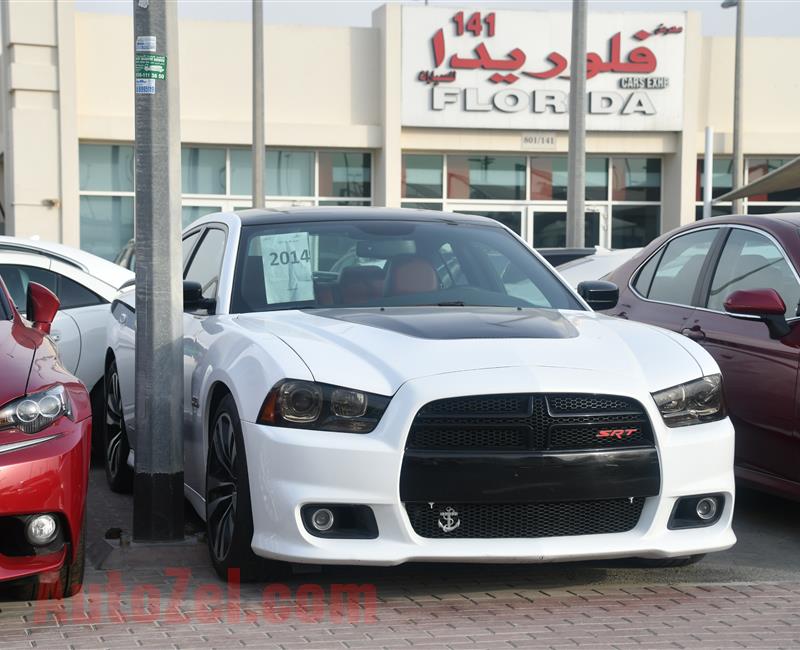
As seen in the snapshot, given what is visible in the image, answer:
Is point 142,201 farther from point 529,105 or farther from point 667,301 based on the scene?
point 529,105

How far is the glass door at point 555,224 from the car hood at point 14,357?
2195cm

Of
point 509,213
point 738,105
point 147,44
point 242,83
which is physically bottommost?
point 509,213

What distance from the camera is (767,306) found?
6285mm

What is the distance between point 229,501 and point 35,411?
92cm

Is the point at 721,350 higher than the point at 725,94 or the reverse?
the reverse

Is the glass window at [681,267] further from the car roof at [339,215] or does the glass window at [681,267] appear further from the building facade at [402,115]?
the building facade at [402,115]

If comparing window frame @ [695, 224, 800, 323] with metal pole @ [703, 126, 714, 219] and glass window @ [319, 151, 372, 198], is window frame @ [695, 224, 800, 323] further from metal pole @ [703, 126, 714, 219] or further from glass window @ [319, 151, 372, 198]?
glass window @ [319, 151, 372, 198]

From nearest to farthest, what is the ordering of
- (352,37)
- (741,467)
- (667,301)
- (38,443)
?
(38,443), (741,467), (667,301), (352,37)

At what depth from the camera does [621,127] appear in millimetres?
26562

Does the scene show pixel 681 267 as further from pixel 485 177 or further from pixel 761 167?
pixel 761 167

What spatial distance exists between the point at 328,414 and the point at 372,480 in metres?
0.30

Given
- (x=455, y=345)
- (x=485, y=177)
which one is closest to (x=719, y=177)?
(x=485, y=177)

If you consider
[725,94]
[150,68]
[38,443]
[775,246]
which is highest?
[725,94]

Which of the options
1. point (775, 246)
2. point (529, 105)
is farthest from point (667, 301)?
point (529, 105)
